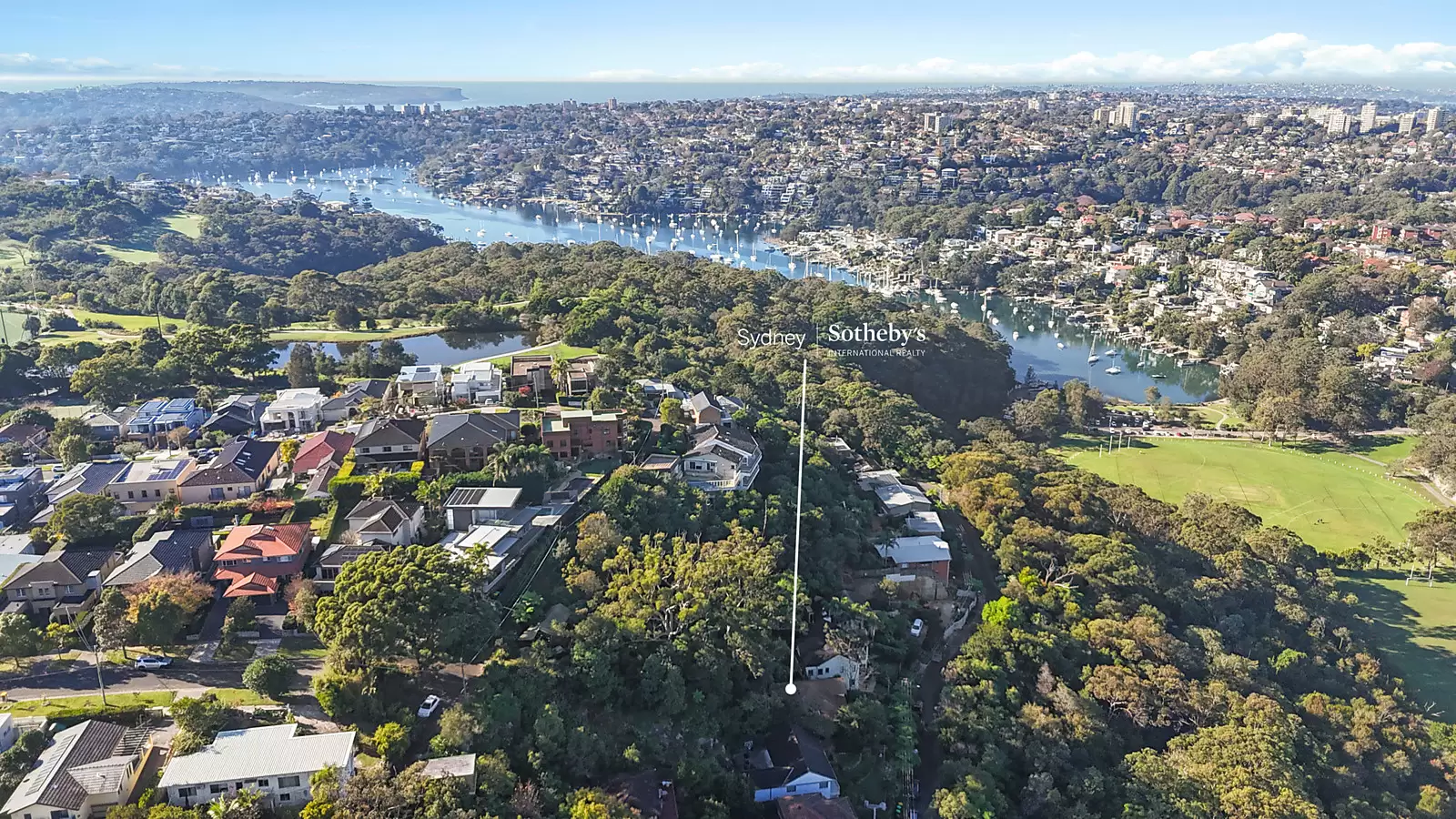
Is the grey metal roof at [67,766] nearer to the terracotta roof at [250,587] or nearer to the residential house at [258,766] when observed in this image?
the residential house at [258,766]

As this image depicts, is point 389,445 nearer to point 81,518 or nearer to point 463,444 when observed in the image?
point 463,444

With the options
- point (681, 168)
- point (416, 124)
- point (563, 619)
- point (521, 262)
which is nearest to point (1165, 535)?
point (563, 619)

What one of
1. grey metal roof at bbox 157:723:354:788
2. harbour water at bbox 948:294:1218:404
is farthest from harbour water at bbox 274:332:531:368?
harbour water at bbox 948:294:1218:404

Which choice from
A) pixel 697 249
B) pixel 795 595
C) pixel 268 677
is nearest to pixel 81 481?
pixel 268 677

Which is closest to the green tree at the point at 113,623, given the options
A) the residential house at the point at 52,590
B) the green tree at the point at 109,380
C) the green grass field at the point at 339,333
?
the residential house at the point at 52,590

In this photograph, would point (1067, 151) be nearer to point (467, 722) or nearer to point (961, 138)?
point (961, 138)
